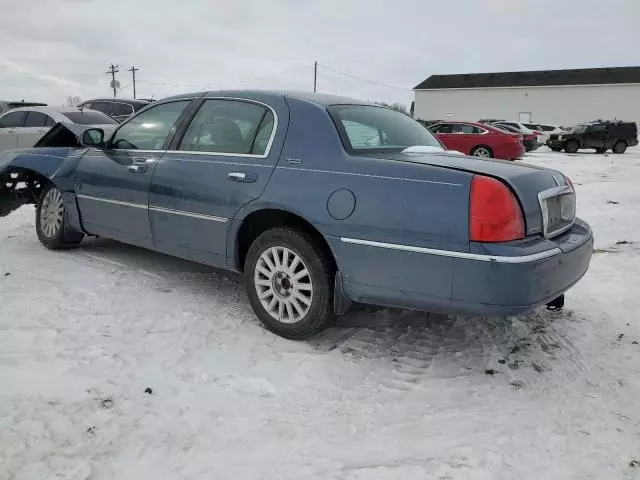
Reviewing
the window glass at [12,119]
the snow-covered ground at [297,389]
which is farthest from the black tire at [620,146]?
the window glass at [12,119]

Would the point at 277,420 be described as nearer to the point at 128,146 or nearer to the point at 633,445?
the point at 633,445

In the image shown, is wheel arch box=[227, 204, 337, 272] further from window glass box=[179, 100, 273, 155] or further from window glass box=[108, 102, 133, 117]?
window glass box=[108, 102, 133, 117]

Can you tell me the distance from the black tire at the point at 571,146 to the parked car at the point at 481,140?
8.14 meters

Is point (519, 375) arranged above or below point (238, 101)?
below

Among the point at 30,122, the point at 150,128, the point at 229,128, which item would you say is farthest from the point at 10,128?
the point at 229,128

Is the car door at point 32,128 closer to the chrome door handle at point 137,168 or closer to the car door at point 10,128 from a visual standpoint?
the car door at point 10,128

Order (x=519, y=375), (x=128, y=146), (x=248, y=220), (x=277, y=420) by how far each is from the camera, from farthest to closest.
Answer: (x=128, y=146), (x=248, y=220), (x=519, y=375), (x=277, y=420)

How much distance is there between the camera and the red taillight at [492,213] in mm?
2615

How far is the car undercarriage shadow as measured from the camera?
314 centimetres

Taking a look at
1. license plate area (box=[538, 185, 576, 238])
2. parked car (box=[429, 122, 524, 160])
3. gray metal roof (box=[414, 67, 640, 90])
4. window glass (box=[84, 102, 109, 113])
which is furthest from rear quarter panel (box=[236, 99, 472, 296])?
gray metal roof (box=[414, 67, 640, 90])

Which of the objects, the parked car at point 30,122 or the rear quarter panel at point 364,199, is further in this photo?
the parked car at point 30,122

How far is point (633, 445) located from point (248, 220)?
2439 millimetres

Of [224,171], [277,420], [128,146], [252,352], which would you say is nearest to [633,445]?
[277,420]

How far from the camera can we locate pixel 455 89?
46344mm
